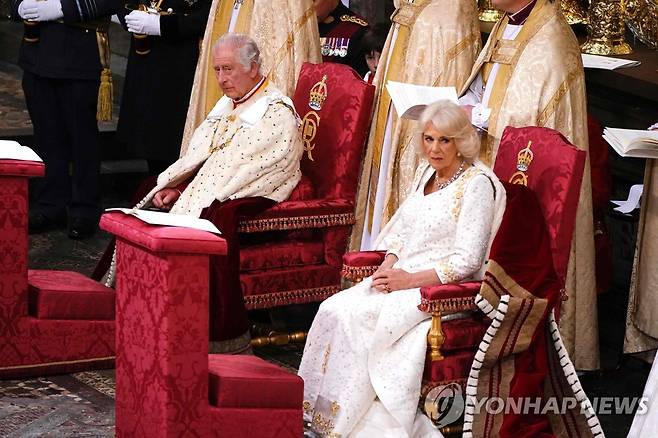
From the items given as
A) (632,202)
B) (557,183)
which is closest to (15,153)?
(557,183)

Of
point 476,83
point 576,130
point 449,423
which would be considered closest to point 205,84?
point 476,83

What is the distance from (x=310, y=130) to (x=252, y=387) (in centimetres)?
208

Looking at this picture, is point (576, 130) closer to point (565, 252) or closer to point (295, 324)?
point (565, 252)

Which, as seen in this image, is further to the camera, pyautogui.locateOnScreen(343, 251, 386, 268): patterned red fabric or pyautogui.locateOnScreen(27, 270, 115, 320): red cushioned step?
pyautogui.locateOnScreen(27, 270, 115, 320): red cushioned step

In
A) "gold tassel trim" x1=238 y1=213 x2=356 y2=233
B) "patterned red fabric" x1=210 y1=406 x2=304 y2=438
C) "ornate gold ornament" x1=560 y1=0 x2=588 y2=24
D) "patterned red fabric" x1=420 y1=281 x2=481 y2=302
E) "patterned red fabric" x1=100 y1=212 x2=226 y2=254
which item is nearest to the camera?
"patterned red fabric" x1=100 y1=212 x2=226 y2=254

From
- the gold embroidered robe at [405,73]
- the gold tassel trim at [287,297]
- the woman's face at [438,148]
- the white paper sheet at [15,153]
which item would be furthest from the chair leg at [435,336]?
the white paper sheet at [15,153]

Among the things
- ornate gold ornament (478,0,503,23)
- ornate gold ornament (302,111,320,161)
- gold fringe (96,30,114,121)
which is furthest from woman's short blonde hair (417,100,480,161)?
ornate gold ornament (478,0,503,23)

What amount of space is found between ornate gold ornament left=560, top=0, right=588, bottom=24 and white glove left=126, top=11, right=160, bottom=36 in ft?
8.17

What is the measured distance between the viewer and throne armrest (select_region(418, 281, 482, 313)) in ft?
17.4

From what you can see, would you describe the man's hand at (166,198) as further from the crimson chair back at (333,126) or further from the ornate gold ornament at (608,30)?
the ornate gold ornament at (608,30)

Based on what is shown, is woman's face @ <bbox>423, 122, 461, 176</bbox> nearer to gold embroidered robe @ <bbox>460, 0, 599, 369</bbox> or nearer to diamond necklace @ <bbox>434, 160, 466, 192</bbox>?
diamond necklace @ <bbox>434, 160, 466, 192</bbox>

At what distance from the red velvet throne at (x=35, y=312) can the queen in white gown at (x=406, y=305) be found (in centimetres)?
104

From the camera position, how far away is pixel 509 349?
5.36 metres

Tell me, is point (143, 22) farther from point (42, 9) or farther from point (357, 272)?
point (357, 272)
